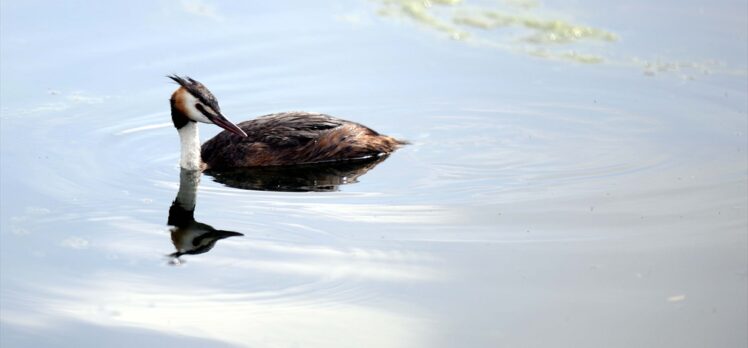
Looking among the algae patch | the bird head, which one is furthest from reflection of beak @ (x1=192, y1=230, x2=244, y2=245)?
the algae patch

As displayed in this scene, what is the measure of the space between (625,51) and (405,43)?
90.4 inches

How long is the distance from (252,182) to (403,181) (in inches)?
50.9

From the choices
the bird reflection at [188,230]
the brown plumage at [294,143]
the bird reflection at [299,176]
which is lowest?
the bird reflection at [188,230]

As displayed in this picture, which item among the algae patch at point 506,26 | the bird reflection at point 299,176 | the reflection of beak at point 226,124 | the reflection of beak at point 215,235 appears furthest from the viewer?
the algae patch at point 506,26

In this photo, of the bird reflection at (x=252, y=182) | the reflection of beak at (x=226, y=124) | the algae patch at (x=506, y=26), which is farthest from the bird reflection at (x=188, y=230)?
the algae patch at (x=506, y=26)

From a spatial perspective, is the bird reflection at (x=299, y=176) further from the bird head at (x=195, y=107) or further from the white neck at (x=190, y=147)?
the bird head at (x=195, y=107)

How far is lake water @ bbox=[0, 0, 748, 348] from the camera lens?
818 centimetres

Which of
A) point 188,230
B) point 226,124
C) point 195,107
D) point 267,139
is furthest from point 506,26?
point 188,230

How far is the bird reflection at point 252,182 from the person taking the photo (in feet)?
31.9

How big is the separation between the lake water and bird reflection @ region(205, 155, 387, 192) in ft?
0.58

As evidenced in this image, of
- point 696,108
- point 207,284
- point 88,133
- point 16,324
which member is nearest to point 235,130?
point 88,133

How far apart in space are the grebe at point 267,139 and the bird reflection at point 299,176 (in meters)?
0.08

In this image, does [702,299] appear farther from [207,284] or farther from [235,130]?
[235,130]

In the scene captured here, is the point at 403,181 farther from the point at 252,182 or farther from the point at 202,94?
the point at 202,94
